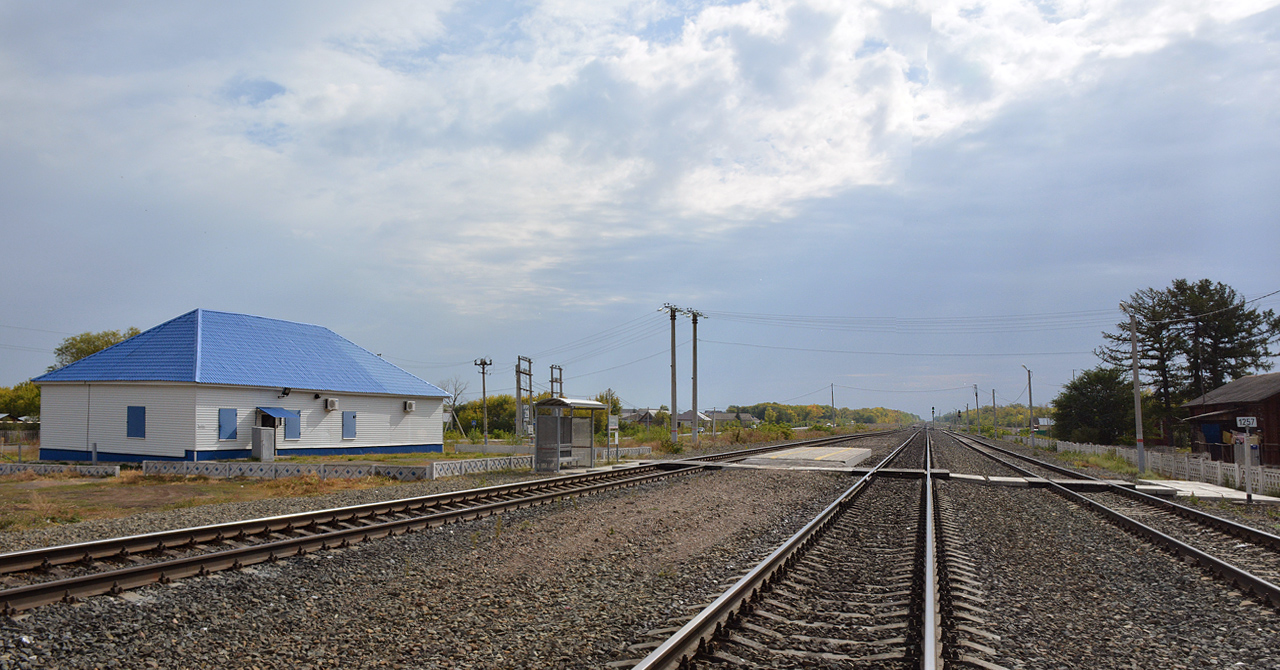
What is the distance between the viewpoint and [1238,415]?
33562 mm

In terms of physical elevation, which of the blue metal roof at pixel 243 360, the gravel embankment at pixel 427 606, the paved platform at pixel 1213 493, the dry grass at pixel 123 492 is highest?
the blue metal roof at pixel 243 360

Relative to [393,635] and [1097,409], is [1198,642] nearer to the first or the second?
[393,635]

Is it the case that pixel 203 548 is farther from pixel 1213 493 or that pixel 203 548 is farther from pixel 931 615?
pixel 1213 493

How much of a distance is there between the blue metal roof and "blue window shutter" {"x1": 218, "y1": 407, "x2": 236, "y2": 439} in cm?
120

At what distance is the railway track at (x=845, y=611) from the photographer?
17.3ft

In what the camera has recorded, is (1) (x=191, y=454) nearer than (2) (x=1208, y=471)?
No

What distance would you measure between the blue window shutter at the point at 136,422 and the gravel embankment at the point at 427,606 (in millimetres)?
23772

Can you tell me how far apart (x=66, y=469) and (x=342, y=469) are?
10109mm

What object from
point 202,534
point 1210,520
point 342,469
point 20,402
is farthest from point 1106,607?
point 20,402

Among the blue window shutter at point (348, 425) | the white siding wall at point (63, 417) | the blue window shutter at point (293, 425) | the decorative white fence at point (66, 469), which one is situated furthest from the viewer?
the blue window shutter at point (348, 425)

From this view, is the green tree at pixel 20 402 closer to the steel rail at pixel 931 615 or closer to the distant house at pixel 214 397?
the distant house at pixel 214 397

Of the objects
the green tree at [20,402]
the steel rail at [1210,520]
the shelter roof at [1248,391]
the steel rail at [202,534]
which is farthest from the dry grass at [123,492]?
the green tree at [20,402]

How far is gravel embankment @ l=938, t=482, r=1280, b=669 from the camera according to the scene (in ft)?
18.5

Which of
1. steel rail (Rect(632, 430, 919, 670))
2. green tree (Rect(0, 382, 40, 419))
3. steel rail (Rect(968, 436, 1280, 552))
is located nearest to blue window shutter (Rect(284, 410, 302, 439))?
steel rail (Rect(632, 430, 919, 670))
